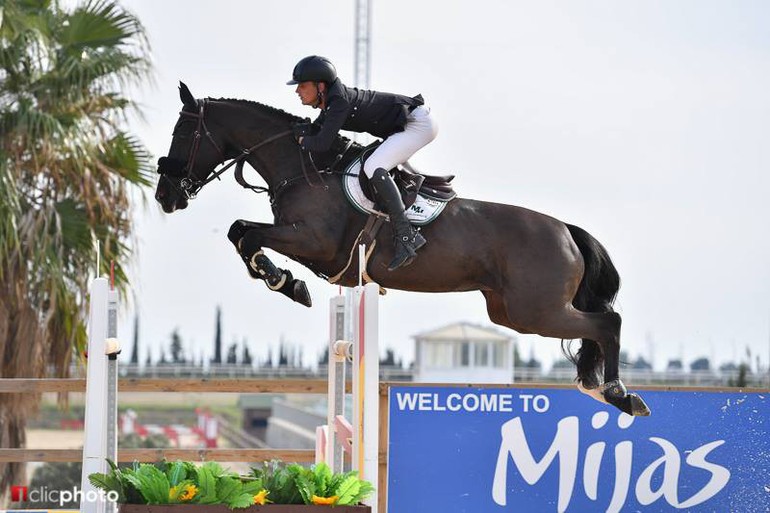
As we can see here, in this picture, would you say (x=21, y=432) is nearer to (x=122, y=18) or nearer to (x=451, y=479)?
(x=122, y=18)

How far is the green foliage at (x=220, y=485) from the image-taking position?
15.6 ft

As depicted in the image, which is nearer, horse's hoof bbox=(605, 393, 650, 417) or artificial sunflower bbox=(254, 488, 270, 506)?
artificial sunflower bbox=(254, 488, 270, 506)

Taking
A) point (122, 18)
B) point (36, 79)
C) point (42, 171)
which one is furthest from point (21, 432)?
point (122, 18)

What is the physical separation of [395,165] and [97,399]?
2.17 metres

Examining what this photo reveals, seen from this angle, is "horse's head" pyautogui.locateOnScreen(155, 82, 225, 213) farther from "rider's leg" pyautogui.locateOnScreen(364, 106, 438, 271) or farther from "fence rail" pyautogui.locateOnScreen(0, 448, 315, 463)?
"fence rail" pyautogui.locateOnScreen(0, 448, 315, 463)

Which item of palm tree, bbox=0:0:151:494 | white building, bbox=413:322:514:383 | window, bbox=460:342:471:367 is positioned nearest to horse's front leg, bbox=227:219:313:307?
palm tree, bbox=0:0:151:494

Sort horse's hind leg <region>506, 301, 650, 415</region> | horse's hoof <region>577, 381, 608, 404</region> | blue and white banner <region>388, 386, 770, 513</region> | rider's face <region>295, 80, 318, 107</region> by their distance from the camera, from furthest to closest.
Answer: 1. blue and white banner <region>388, 386, 770, 513</region>
2. horse's hoof <region>577, 381, 608, 404</region>
3. horse's hind leg <region>506, 301, 650, 415</region>
4. rider's face <region>295, 80, 318, 107</region>

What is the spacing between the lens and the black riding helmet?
6.21 m

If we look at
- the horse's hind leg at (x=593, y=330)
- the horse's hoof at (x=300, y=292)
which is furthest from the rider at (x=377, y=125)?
the horse's hind leg at (x=593, y=330)

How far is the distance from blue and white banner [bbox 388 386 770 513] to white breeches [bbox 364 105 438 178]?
1.86m

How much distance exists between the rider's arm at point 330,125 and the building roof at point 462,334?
113 ft

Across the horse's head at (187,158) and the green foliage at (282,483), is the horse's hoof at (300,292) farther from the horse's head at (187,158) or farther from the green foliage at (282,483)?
the green foliage at (282,483)

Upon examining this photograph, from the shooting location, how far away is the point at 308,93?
6.30 meters

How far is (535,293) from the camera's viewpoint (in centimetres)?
665
